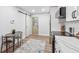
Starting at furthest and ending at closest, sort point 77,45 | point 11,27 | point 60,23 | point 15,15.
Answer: point 60,23 < point 11,27 < point 15,15 < point 77,45

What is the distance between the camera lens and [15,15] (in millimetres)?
2568

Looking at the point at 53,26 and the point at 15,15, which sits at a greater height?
the point at 15,15
